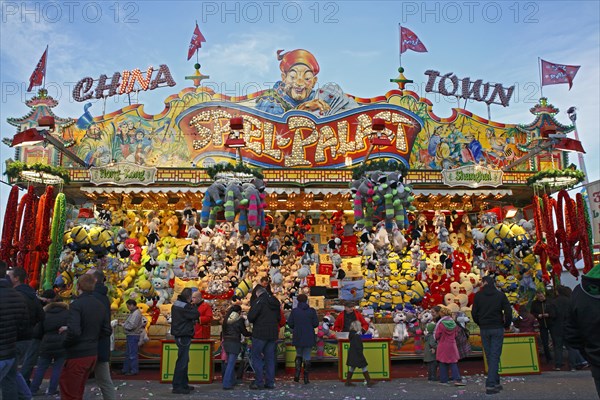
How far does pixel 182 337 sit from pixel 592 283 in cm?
616

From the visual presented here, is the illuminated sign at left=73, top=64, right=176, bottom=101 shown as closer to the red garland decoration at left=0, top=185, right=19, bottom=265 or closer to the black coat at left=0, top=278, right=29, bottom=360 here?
the red garland decoration at left=0, top=185, right=19, bottom=265

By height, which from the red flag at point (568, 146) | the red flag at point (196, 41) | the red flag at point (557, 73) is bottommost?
the red flag at point (568, 146)

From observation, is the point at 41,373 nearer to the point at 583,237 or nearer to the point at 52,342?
the point at 52,342

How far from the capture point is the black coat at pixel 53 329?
25.1 feet

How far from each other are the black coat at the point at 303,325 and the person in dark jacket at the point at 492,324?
2.78 m

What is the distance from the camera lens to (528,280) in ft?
43.2

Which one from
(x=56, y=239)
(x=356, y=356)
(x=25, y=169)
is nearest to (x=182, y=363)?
(x=356, y=356)

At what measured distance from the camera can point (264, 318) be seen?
8.92 m

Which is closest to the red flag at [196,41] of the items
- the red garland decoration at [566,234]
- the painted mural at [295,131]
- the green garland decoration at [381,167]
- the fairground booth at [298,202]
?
the fairground booth at [298,202]

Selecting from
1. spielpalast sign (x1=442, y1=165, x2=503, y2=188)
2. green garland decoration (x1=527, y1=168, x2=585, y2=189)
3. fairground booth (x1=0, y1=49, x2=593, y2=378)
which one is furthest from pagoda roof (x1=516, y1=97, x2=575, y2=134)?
spielpalast sign (x1=442, y1=165, x2=503, y2=188)

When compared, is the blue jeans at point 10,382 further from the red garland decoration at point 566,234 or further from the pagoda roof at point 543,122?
the pagoda roof at point 543,122

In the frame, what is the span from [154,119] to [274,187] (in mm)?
4223

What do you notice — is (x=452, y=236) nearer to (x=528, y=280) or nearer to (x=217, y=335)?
(x=528, y=280)

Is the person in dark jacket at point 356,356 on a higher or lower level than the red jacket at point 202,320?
lower
